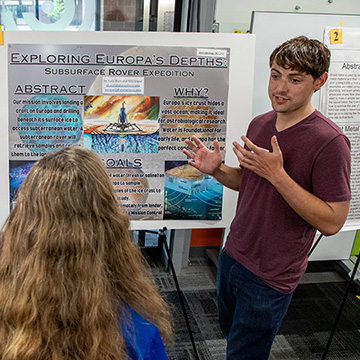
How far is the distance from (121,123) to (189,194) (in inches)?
16.8

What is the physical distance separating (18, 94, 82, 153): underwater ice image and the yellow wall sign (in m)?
1.31

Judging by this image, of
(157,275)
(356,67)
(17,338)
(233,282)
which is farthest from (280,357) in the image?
(17,338)

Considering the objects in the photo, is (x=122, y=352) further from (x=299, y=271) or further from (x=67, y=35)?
(x=67, y=35)

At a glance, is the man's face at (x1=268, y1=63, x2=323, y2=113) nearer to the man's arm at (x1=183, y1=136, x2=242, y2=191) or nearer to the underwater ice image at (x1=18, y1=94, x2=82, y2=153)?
the man's arm at (x1=183, y1=136, x2=242, y2=191)

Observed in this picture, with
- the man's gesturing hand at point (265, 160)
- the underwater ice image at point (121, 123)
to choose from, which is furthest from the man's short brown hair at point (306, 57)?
the underwater ice image at point (121, 123)

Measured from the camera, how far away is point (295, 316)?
251 centimetres

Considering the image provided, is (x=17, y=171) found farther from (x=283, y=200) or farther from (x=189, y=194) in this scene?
(x=283, y=200)

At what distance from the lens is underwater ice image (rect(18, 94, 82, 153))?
1.67 m

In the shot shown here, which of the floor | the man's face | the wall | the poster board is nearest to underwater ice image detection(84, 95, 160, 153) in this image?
the poster board

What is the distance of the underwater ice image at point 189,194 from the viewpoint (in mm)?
1795

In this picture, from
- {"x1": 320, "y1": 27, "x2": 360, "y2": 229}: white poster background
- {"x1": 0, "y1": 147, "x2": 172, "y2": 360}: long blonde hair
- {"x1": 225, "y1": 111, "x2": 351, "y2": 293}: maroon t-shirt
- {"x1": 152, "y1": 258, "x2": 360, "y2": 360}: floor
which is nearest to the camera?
{"x1": 0, "y1": 147, "x2": 172, "y2": 360}: long blonde hair

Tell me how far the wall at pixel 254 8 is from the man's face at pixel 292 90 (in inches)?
59.2

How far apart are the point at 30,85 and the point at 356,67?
155cm

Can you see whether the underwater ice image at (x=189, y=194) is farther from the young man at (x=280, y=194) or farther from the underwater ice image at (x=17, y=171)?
the underwater ice image at (x=17, y=171)
